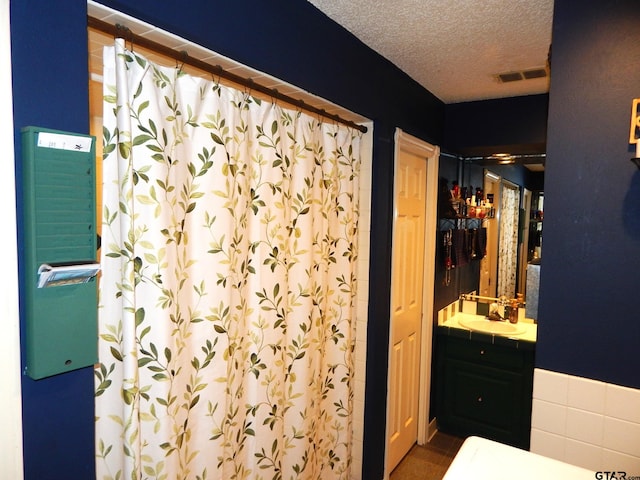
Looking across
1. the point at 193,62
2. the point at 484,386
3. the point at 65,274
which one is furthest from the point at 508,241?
the point at 65,274

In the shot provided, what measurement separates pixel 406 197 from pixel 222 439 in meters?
1.82

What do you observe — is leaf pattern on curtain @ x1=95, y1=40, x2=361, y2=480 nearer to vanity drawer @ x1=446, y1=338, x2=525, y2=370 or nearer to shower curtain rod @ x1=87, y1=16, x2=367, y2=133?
shower curtain rod @ x1=87, y1=16, x2=367, y2=133

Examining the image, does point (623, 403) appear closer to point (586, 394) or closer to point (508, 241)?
point (586, 394)

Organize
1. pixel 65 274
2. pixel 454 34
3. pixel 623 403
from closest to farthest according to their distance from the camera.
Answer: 1. pixel 65 274
2. pixel 623 403
3. pixel 454 34

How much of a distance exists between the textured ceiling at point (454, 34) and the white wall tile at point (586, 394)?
149 cm

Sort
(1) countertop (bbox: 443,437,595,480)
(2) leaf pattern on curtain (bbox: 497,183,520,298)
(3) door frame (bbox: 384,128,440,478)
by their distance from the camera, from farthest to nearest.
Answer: (2) leaf pattern on curtain (bbox: 497,183,520,298) → (3) door frame (bbox: 384,128,440,478) → (1) countertop (bbox: 443,437,595,480)

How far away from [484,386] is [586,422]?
154cm

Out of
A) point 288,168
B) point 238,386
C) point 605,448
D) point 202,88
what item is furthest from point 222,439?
point 605,448

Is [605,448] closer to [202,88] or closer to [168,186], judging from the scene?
[168,186]

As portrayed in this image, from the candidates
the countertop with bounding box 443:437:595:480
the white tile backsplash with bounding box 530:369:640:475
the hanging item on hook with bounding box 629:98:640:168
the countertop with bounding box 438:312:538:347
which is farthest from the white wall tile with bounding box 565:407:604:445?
the countertop with bounding box 438:312:538:347

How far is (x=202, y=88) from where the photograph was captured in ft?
4.30

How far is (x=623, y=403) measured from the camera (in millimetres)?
1418

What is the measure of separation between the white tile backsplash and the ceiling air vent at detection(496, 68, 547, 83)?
1756mm

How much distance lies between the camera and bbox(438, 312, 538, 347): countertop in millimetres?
2830
